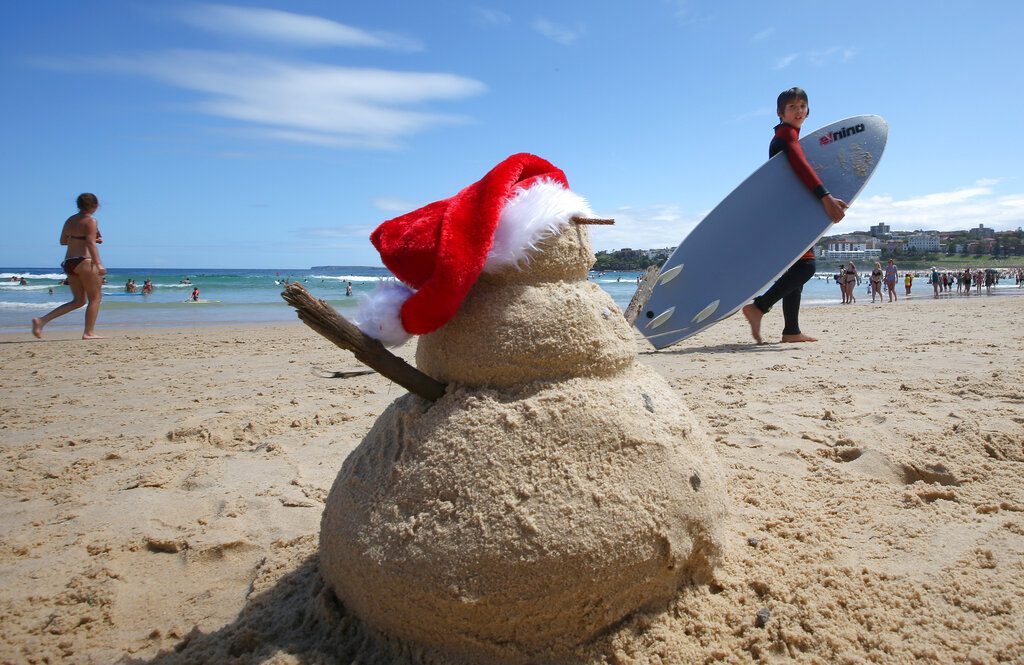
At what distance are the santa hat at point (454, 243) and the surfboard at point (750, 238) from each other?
13.4 ft

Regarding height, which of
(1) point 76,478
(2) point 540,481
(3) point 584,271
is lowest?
(1) point 76,478

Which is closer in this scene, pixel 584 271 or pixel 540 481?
pixel 540 481

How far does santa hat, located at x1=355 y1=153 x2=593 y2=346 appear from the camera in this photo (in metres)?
1.63

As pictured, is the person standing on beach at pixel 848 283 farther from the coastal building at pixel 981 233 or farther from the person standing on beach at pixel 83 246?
the coastal building at pixel 981 233

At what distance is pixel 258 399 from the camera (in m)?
4.79

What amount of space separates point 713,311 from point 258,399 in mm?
4068

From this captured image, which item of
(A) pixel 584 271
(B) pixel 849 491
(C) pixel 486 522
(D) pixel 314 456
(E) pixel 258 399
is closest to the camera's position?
(C) pixel 486 522

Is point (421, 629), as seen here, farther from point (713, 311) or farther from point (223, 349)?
point (223, 349)

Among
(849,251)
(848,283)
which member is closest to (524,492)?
(848,283)

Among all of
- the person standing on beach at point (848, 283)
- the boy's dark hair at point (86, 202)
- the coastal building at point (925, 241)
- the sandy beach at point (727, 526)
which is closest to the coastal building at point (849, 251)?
the coastal building at point (925, 241)

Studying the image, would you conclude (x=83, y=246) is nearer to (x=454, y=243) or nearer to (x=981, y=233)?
(x=454, y=243)

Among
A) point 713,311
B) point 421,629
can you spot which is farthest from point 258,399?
point 713,311

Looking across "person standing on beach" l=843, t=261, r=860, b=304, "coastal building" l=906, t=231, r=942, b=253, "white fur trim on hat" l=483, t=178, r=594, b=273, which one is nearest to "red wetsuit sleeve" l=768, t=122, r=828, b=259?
"white fur trim on hat" l=483, t=178, r=594, b=273

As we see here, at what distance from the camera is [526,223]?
1.71 m
